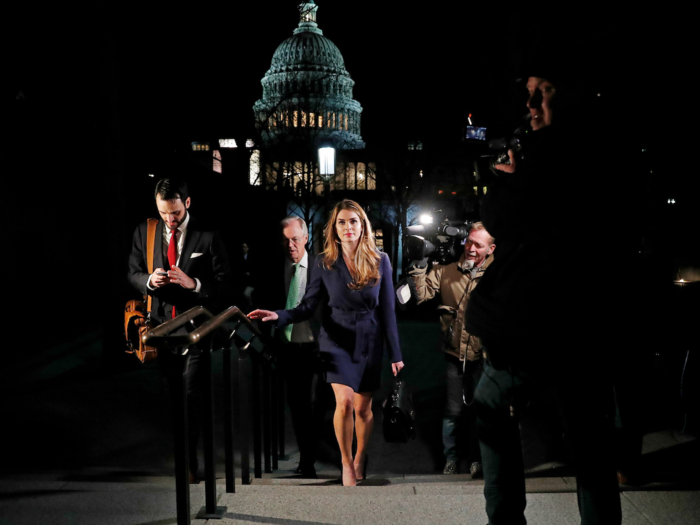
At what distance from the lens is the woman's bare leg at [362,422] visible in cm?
405

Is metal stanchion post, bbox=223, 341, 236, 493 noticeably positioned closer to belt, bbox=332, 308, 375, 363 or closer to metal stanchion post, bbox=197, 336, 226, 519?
metal stanchion post, bbox=197, 336, 226, 519

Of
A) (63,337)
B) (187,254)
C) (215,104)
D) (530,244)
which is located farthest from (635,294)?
(215,104)

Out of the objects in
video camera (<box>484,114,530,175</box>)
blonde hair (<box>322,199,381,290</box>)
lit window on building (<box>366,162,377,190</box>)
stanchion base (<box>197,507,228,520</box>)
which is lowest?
stanchion base (<box>197,507,228,520</box>)

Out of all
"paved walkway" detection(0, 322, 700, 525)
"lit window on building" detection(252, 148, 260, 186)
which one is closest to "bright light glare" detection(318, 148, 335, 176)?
"lit window on building" detection(252, 148, 260, 186)

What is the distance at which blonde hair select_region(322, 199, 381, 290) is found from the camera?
403 centimetres

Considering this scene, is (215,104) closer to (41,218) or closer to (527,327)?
(41,218)

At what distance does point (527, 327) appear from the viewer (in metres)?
1.84

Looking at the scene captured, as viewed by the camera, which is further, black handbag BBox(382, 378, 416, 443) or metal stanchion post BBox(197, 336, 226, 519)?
black handbag BBox(382, 378, 416, 443)

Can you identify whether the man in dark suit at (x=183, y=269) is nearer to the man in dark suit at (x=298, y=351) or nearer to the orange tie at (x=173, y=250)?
the orange tie at (x=173, y=250)

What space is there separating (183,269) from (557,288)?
2.95m

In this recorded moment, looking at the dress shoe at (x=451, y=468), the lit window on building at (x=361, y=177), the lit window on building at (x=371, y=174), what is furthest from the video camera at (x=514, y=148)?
the lit window on building at (x=361, y=177)

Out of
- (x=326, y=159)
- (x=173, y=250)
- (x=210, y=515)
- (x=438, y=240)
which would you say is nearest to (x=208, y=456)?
(x=210, y=515)

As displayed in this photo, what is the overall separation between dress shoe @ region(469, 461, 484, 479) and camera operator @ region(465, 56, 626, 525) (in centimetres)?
258

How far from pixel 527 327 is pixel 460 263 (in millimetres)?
2786
